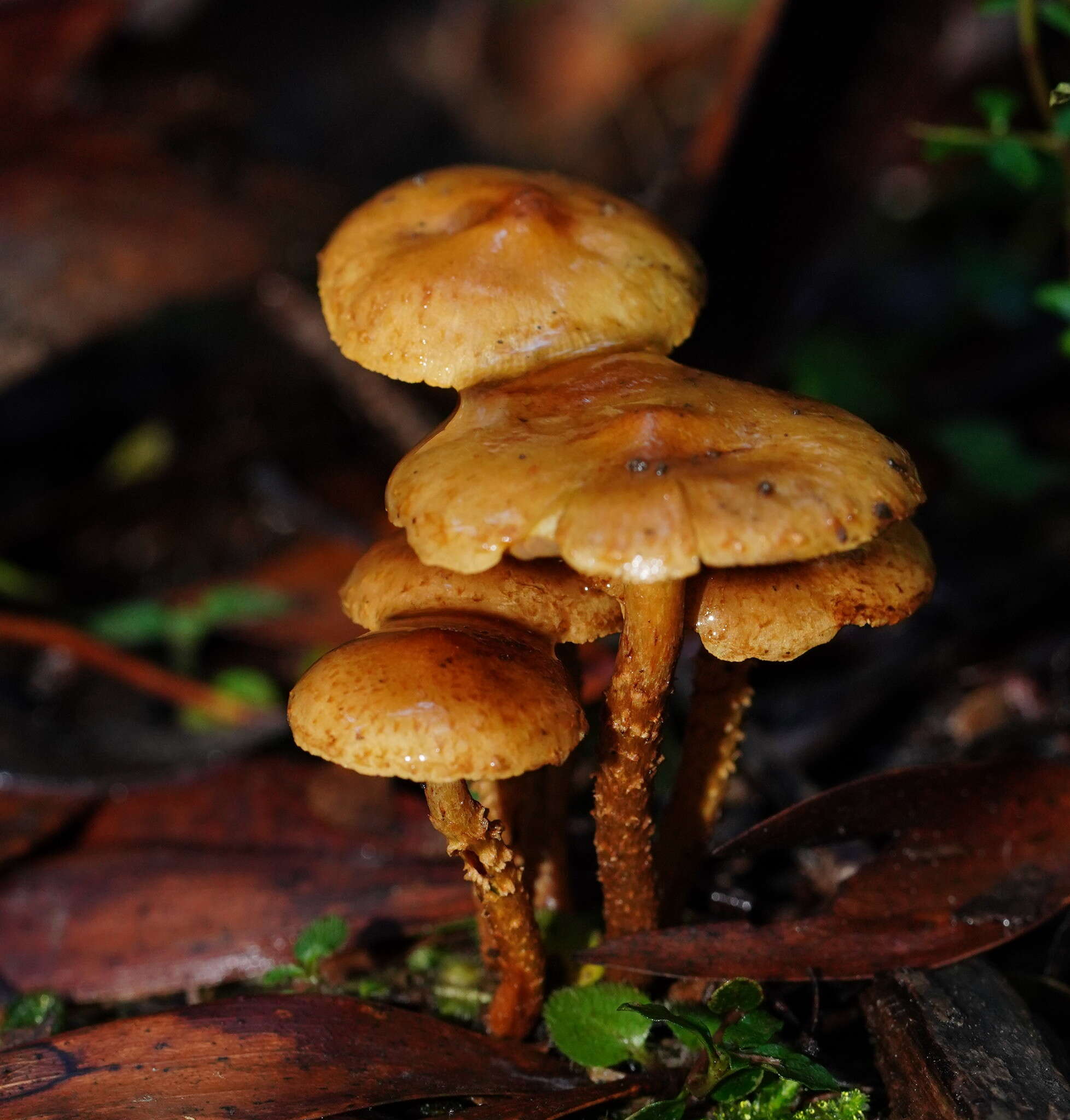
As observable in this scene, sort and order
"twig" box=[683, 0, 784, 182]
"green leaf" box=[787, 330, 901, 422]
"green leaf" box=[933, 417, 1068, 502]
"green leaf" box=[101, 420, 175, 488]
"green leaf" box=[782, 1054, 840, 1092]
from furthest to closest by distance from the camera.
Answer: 1. "green leaf" box=[101, 420, 175, 488]
2. "green leaf" box=[787, 330, 901, 422]
3. "green leaf" box=[933, 417, 1068, 502]
4. "twig" box=[683, 0, 784, 182]
5. "green leaf" box=[782, 1054, 840, 1092]

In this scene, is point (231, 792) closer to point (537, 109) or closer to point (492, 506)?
point (492, 506)

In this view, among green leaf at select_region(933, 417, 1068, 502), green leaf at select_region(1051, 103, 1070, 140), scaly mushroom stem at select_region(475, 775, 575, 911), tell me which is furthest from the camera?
green leaf at select_region(933, 417, 1068, 502)

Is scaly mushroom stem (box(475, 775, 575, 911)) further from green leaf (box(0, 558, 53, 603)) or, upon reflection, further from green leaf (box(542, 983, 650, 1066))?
green leaf (box(0, 558, 53, 603))

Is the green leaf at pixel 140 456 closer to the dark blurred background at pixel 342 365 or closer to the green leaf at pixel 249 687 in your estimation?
the dark blurred background at pixel 342 365

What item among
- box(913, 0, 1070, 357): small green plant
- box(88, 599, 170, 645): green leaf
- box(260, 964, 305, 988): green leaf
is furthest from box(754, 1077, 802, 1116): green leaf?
box(88, 599, 170, 645): green leaf

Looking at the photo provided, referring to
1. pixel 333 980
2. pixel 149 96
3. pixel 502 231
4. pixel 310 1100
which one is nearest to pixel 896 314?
pixel 149 96
